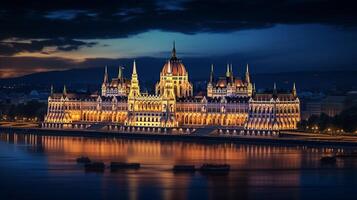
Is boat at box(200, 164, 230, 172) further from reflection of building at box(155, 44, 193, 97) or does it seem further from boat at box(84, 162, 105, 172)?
reflection of building at box(155, 44, 193, 97)

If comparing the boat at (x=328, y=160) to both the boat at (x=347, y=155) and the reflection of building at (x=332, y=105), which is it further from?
the reflection of building at (x=332, y=105)

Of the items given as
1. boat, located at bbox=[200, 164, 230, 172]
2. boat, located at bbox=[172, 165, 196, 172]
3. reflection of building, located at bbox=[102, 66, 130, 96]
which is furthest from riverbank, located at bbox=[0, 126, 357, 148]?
boat, located at bbox=[172, 165, 196, 172]

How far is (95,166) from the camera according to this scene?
2456 inches

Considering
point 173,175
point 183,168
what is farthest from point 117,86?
point 173,175

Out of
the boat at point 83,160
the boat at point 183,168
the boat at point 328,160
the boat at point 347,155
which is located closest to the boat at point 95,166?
the boat at point 83,160

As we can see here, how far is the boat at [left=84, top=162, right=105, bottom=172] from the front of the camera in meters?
61.5

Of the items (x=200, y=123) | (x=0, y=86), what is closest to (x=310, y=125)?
(x=200, y=123)

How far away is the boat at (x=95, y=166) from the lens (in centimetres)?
6153

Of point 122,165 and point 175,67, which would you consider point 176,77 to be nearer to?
point 175,67

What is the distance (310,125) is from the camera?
8725 cm

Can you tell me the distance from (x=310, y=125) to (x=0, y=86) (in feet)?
370

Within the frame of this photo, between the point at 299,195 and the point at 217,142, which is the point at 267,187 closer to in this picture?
the point at 299,195

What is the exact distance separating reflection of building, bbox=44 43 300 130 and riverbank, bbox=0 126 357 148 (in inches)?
188

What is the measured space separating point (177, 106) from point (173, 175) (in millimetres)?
42054
